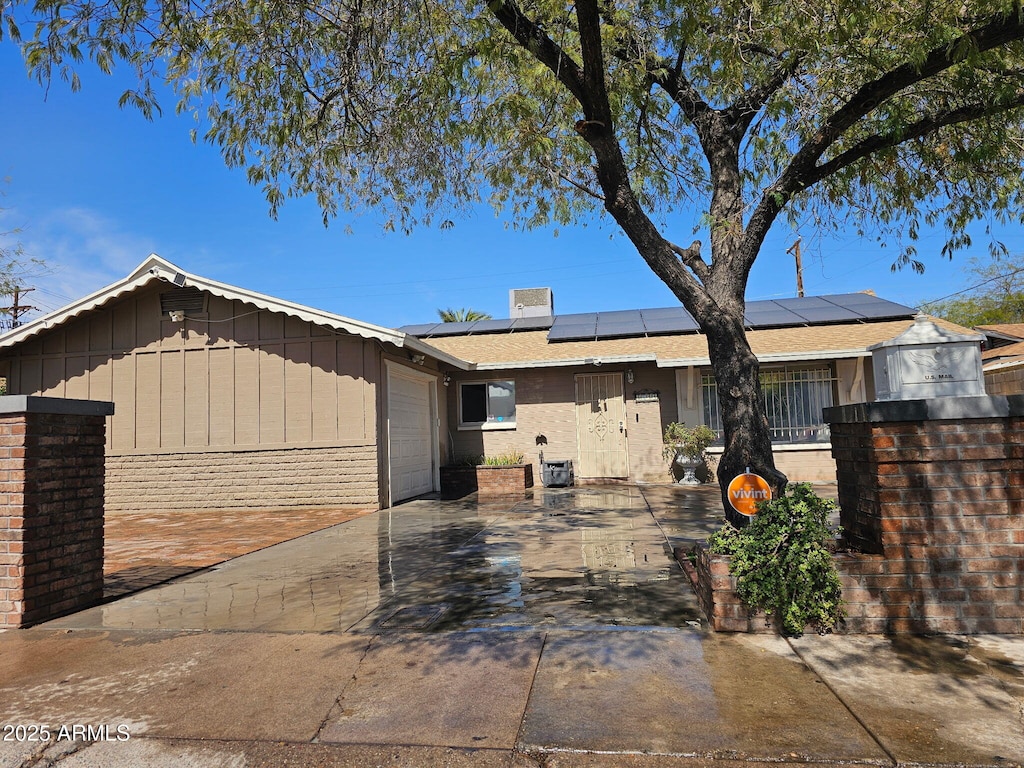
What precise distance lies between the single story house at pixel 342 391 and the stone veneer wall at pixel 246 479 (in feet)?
0.09

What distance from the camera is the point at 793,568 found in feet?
12.7

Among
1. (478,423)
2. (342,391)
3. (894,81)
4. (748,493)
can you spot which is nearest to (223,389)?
(342,391)

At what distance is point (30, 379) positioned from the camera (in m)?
12.7

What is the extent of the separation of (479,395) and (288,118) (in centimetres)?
969

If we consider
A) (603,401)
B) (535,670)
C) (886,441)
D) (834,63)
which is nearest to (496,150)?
(834,63)

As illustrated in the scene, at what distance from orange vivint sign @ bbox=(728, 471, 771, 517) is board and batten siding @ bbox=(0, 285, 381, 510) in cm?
783

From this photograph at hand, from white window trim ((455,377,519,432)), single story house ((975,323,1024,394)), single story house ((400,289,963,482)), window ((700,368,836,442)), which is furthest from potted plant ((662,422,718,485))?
single story house ((975,323,1024,394))

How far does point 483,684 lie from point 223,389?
1039 centimetres

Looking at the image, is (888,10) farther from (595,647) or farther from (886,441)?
(595,647)

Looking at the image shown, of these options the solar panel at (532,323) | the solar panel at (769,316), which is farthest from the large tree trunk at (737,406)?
the solar panel at (532,323)

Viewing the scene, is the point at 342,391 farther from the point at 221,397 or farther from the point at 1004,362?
the point at 1004,362

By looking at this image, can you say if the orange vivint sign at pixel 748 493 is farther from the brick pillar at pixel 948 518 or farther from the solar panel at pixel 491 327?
the solar panel at pixel 491 327

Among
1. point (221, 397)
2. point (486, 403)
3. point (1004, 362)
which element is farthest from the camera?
point (486, 403)

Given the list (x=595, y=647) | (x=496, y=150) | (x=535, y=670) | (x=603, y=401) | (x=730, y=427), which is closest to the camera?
(x=535, y=670)
